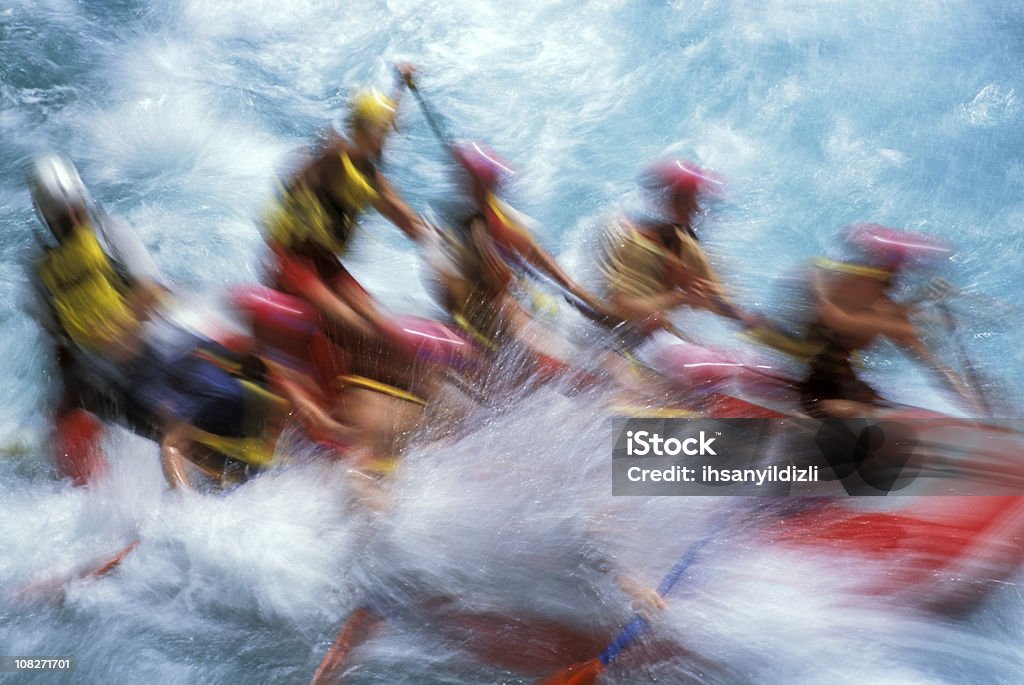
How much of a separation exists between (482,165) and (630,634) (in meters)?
1.03

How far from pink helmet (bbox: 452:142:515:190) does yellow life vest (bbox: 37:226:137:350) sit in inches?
29.3

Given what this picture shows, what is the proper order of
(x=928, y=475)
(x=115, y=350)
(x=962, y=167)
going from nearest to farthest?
(x=928, y=475) < (x=115, y=350) < (x=962, y=167)

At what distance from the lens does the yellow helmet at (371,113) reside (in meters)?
1.90

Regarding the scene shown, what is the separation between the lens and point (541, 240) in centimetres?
224

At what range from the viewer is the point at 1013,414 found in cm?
170

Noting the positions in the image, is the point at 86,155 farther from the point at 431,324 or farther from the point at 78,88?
the point at 431,324

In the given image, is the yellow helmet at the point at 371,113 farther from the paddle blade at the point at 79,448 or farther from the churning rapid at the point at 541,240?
the paddle blade at the point at 79,448

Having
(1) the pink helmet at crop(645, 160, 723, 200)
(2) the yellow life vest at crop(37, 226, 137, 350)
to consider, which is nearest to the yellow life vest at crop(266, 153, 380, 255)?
(2) the yellow life vest at crop(37, 226, 137, 350)

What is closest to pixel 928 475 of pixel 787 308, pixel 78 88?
pixel 787 308

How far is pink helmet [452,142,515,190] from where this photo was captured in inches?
77.4

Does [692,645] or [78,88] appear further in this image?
[78,88]

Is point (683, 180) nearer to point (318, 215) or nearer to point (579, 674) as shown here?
point (318, 215)

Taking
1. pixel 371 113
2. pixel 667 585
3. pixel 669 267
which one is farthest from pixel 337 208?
pixel 667 585

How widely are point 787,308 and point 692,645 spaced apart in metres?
0.64
